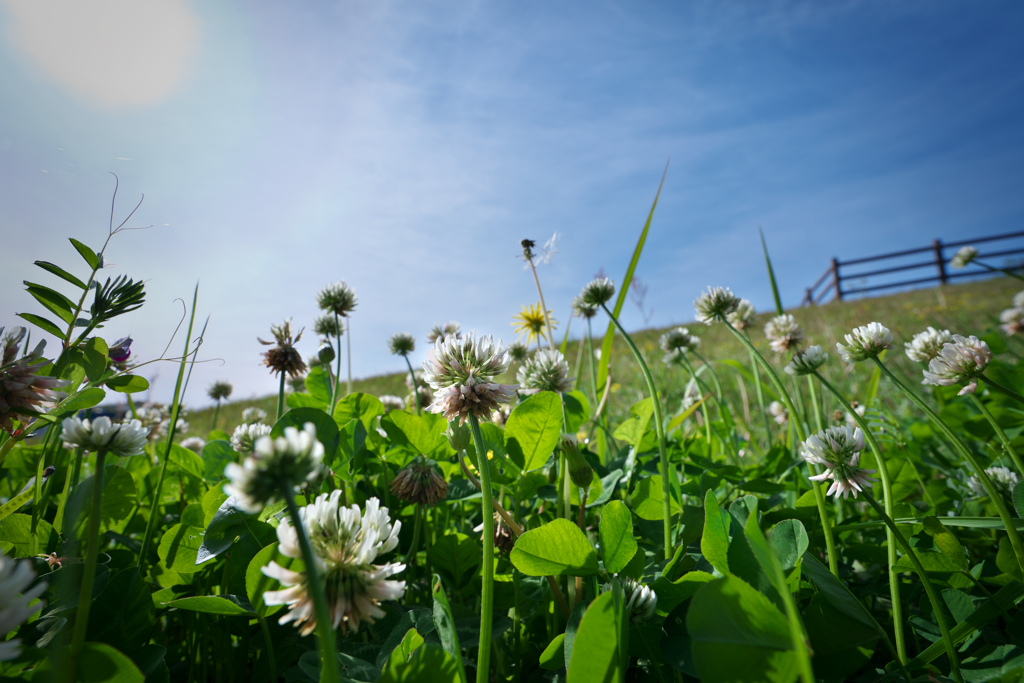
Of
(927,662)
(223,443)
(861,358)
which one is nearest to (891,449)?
(861,358)

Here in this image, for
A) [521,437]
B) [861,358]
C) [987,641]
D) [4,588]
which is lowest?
[987,641]

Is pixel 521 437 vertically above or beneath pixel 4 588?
above

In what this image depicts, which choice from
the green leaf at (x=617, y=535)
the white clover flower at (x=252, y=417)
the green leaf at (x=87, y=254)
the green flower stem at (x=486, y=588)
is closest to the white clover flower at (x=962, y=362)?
the green leaf at (x=617, y=535)

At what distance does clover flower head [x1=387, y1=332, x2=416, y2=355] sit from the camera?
1.52 meters

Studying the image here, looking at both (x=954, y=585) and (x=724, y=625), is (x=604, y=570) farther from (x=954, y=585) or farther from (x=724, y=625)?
(x=954, y=585)

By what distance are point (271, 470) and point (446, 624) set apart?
0.67ft

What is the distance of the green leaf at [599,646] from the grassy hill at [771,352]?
1.04 metres

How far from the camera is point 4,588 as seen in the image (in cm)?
24

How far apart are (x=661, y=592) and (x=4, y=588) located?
1.50ft

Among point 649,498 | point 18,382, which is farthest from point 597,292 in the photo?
point 18,382

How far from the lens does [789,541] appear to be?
47 centimetres

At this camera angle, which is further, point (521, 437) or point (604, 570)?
point (521, 437)

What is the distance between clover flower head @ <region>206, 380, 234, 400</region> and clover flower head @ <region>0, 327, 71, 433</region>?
137 cm

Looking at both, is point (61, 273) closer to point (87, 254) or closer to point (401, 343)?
point (87, 254)
